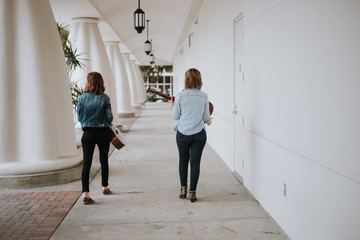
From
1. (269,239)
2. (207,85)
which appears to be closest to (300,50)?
(269,239)

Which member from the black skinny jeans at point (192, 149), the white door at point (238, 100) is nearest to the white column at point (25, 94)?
the black skinny jeans at point (192, 149)

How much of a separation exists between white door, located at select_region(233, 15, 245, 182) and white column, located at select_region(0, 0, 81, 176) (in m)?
2.84

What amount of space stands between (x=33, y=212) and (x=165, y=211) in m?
1.61

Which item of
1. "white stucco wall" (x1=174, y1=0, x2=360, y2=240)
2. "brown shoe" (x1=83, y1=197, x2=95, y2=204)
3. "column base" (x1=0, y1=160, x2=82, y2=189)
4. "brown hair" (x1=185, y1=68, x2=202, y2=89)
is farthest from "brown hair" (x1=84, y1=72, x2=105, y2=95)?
"white stucco wall" (x1=174, y1=0, x2=360, y2=240)

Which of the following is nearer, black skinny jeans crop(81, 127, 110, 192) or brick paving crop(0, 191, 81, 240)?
brick paving crop(0, 191, 81, 240)

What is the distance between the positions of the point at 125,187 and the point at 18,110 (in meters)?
1.98

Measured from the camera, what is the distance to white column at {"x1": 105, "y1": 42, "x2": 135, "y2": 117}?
16.5m

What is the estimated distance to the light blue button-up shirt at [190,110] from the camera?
4809mm

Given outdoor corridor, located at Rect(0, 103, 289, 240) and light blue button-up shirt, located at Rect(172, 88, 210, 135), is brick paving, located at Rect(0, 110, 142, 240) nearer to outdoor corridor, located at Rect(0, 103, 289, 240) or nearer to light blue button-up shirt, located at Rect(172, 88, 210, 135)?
outdoor corridor, located at Rect(0, 103, 289, 240)

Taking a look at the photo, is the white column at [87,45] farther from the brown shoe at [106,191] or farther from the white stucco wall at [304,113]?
the white stucco wall at [304,113]

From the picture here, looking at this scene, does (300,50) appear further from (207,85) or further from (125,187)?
(207,85)

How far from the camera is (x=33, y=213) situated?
15.0ft

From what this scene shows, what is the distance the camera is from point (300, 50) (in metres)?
3.40

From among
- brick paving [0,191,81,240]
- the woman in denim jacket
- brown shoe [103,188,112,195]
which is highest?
the woman in denim jacket
